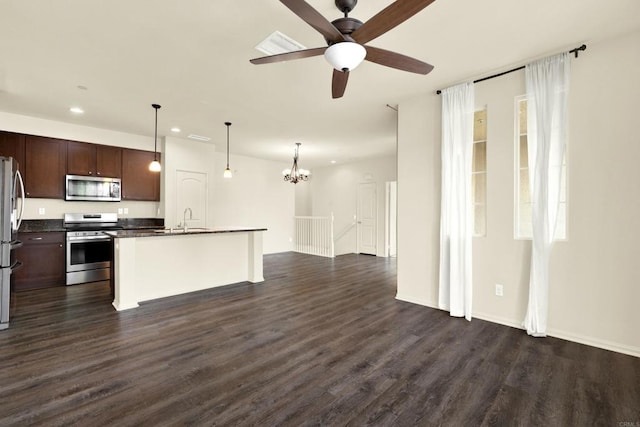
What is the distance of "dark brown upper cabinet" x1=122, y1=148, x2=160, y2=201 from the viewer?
19.7 feet

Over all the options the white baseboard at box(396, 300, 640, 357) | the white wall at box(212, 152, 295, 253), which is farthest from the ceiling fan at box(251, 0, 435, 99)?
the white wall at box(212, 152, 295, 253)

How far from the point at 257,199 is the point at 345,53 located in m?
7.09

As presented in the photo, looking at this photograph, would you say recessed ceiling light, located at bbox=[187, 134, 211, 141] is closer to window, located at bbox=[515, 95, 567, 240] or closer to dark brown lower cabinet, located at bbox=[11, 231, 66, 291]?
dark brown lower cabinet, located at bbox=[11, 231, 66, 291]

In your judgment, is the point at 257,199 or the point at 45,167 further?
the point at 257,199

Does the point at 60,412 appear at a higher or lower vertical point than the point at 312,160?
lower

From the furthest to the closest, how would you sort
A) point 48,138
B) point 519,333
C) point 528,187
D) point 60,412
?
point 48,138, point 528,187, point 519,333, point 60,412

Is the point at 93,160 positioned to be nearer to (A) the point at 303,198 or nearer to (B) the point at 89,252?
(B) the point at 89,252

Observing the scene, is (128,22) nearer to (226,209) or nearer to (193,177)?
(193,177)

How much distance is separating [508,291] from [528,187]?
125cm

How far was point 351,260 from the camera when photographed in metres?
7.81

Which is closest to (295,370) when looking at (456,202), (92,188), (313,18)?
(313,18)

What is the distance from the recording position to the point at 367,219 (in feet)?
29.6

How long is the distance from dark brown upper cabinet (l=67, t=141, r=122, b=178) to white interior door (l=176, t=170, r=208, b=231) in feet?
3.82

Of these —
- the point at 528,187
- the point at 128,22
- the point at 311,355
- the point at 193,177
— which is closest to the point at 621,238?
the point at 528,187
